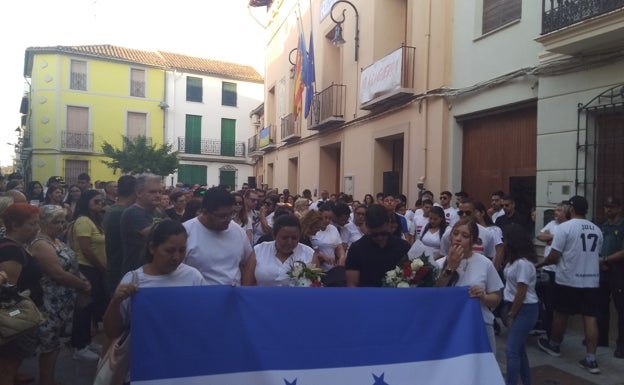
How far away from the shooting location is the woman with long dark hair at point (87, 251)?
200 inches

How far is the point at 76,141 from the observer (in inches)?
1248

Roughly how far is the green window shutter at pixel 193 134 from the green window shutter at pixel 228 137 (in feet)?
6.14

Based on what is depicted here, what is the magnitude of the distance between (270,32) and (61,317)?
20.8 m

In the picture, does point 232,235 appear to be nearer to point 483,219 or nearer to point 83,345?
point 83,345

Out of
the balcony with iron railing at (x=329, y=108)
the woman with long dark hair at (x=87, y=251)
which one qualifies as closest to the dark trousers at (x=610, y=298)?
the woman with long dark hair at (x=87, y=251)

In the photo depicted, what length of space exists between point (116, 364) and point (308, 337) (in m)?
1.05

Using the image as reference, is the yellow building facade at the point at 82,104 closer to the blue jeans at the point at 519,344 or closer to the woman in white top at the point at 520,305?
the woman in white top at the point at 520,305

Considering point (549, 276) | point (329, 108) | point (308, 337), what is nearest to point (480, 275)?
point (308, 337)

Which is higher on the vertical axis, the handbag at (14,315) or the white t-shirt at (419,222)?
the white t-shirt at (419,222)

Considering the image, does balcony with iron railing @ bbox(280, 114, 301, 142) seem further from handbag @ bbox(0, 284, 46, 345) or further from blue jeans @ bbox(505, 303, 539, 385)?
handbag @ bbox(0, 284, 46, 345)

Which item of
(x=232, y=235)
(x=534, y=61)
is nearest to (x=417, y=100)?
(x=534, y=61)

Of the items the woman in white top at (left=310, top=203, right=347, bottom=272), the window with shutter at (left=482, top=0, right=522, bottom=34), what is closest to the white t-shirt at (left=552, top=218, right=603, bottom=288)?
the woman in white top at (left=310, top=203, right=347, bottom=272)

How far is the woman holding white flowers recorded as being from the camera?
12.0 ft

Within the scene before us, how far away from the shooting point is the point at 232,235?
12.0 ft
